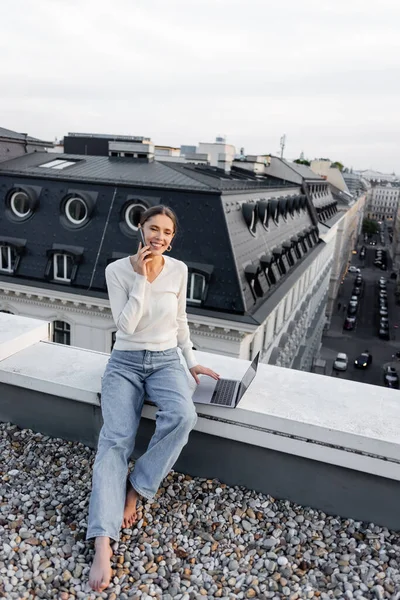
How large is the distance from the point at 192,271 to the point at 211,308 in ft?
4.97

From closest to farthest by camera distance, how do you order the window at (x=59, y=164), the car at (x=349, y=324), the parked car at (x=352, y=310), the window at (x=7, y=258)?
the window at (x=7, y=258)
the window at (x=59, y=164)
the car at (x=349, y=324)
the parked car at (x=352, y=310)

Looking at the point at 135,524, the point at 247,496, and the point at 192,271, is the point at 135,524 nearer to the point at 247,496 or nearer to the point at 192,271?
the point at 247,496

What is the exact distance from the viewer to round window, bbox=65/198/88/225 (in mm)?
21000

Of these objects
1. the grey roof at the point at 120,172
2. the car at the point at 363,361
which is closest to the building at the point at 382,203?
the car at the point at 363,361

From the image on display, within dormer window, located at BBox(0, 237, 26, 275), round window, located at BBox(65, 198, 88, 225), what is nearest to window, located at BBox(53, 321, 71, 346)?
dormer window, located at BBox(0, 237, 26, 275)

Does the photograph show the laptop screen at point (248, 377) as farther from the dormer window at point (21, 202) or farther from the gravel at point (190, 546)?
the dormer window at point (21, 202)

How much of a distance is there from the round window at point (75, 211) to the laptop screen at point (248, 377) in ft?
55.2

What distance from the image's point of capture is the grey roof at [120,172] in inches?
790

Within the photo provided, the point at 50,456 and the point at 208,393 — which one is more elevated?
the point at 208,393

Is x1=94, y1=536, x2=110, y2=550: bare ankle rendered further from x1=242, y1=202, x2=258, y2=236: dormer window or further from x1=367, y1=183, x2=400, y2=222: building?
x1=367, y1=183, x2=400, y2=222: building

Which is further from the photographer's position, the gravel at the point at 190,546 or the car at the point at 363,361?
the car at the point at 363,361

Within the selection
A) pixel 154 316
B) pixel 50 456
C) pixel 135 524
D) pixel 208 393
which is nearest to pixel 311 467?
pixel 208 393

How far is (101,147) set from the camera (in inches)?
1569

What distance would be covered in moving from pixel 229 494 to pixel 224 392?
3.10 feet
